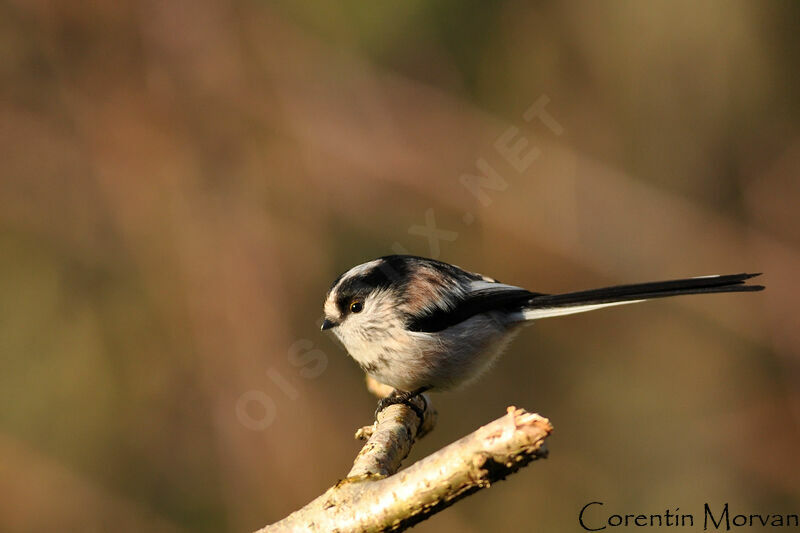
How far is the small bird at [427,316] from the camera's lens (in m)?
3.08

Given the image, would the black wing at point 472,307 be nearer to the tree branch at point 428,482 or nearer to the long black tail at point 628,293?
the long black tail at point 628,293

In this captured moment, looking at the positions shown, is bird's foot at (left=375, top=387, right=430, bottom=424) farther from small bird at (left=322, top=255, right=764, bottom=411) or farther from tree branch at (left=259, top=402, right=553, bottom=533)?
tree branch at (left=259, top=402, right=553, bottom=533)

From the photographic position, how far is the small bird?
308 cm

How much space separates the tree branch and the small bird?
3.32 feet

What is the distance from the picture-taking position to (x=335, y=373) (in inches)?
194

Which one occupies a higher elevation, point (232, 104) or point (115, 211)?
point (232, 104)

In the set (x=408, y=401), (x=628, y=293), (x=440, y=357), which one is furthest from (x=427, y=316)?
(x=628, y=293)

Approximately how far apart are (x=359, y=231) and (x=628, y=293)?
2430 mm

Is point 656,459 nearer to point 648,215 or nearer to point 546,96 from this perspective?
point 648,215

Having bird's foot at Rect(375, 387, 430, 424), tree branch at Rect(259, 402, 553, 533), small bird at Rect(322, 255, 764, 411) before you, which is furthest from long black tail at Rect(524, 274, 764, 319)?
tree branch at Rect(259, 402, 553, 533)

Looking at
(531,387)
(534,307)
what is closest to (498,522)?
(531,387)

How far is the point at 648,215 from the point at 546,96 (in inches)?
47.3

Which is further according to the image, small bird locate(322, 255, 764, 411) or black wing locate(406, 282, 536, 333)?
black wing locate(406, 282, 536, 333)

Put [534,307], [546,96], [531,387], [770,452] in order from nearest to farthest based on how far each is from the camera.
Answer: [534,307], [770,452], [531,387], [546,96]
